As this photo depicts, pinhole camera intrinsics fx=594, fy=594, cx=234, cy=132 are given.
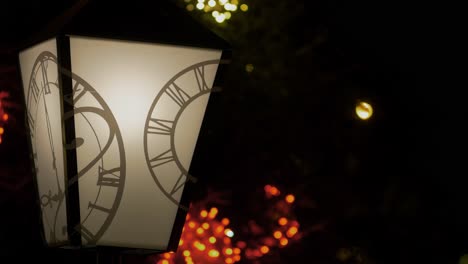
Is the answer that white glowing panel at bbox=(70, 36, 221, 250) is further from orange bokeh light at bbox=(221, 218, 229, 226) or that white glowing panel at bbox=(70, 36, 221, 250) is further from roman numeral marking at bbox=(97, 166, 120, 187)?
orange bokeh light at bbox=(221, 218, 229, 226)

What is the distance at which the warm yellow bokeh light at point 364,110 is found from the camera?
1.82 meters

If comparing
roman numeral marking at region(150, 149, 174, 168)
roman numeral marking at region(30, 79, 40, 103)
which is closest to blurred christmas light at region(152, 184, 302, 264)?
roman numeral marking at region(150, 149, 174, 168)

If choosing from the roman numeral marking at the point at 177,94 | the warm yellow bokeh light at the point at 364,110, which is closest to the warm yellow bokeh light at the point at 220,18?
the warm yellow bokeh light at the point at 364,110

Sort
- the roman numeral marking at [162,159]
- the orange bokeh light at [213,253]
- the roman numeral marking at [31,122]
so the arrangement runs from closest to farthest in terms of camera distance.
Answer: the roman numeral marking at [162,159]
the roman numeral marking at [31,122]
the orange bokeh light at [213,253]

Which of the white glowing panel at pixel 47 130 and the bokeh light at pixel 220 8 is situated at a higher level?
the bokeh light at pixel 220 8

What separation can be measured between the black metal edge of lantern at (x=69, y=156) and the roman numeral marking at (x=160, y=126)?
164mm

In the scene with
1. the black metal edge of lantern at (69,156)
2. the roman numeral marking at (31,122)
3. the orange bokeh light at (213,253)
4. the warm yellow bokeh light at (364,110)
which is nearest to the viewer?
the black metal edge of lantern at (69,156)

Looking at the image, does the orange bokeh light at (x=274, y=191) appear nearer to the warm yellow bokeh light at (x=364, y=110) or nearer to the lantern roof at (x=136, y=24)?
the warm yellow bokeh light at (x=364, y=110)

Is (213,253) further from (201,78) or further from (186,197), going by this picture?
(201,78)

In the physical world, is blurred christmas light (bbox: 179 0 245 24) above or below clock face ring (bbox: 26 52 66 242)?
above

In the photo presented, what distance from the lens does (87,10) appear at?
1.23m

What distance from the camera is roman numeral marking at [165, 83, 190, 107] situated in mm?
1284

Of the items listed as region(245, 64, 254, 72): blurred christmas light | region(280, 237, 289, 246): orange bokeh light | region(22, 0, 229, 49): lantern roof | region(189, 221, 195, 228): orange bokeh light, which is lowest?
region(280, 237, 289, 246): orange bokeh light
